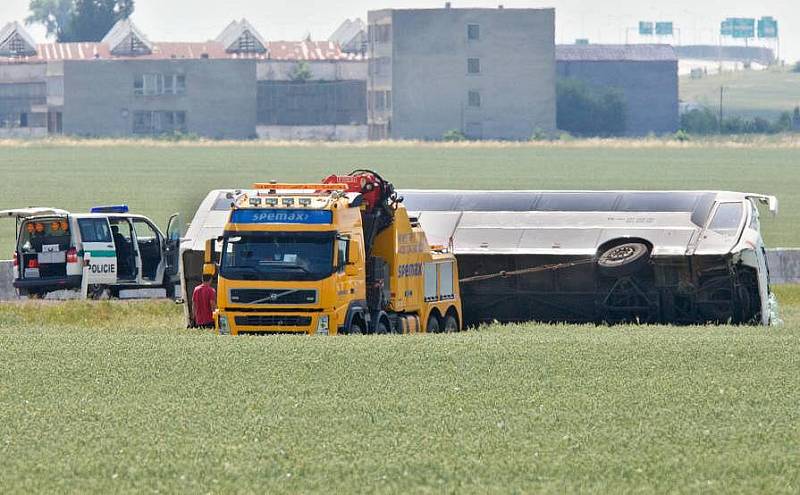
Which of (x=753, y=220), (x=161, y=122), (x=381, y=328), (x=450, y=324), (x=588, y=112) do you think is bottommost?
(x=450, y=324)

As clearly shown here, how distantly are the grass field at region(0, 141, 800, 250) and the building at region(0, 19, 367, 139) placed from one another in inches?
572

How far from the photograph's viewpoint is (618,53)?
191250mm

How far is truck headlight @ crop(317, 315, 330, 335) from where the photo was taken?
882 inches

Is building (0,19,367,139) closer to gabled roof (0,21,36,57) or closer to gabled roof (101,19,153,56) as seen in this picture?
gabled roof (101,19,153,56)

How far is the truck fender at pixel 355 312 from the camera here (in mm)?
22703

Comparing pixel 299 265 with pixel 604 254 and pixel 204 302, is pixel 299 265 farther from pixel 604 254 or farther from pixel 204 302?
pixel 604 254

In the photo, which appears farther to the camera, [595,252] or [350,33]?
[350,33]

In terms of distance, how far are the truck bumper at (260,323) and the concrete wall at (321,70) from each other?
142 meters

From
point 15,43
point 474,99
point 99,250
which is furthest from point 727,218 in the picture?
point 15,43

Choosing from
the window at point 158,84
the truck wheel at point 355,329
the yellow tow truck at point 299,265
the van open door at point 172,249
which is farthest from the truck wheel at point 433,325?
the window at point 158,84

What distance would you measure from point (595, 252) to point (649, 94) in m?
157

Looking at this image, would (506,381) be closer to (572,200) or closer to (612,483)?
(612,483)

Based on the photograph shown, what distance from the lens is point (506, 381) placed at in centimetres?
1752

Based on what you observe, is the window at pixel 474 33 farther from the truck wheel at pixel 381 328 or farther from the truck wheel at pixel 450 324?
the truck wheel at pixel 381 328
